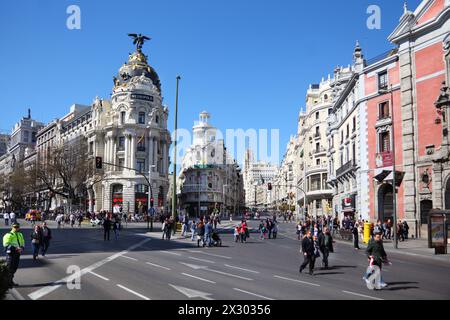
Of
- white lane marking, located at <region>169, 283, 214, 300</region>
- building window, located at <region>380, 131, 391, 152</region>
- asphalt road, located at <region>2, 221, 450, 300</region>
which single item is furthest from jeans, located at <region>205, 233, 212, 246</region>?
building window, located at <region>380, 131, 391, 152</region>

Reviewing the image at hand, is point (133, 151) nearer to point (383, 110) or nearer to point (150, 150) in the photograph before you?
point (150, 150)

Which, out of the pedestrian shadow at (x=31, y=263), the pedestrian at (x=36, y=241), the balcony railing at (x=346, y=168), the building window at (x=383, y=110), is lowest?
the pedestrian shadow at (x=31, y=263)

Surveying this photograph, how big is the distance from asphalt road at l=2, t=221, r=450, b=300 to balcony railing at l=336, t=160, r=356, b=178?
20.2 meters

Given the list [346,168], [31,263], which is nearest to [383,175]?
[346,168]

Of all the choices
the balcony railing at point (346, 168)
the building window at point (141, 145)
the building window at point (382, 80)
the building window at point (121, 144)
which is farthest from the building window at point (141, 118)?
the building window at point (382, 80)

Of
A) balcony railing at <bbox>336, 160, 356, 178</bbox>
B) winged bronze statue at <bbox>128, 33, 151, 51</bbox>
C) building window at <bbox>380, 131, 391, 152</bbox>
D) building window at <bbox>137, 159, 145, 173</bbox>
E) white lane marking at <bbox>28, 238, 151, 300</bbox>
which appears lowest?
white lane marking at <bbox>28, 238, 151, 300</bbox>

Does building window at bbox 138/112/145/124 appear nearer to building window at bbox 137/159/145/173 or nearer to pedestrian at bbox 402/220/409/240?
building window at bbox 137/159/145/173

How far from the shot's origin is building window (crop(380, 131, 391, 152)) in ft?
117

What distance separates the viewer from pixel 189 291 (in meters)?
11.6

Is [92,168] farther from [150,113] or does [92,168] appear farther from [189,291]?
[189,291]

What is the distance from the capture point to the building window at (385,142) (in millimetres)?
35812

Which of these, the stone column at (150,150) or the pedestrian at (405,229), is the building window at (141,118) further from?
the pedestrian at (405,229)

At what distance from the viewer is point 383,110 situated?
3672cm

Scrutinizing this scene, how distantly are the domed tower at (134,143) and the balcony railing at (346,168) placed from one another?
1439 inches
